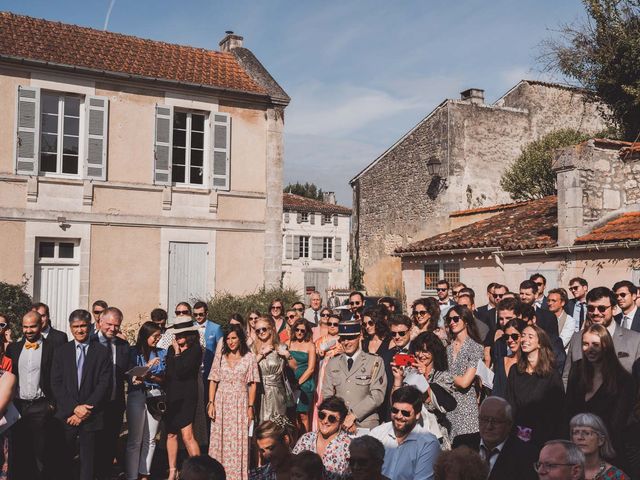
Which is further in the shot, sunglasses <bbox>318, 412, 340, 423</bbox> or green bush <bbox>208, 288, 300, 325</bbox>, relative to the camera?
green bush <bbox>208, 288, 300, 325</bbox>

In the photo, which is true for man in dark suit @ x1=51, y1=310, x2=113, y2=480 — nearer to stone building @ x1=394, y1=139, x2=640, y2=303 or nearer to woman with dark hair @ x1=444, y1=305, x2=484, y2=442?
woman with dark hair @ x1=444, y1=305, x2=484, y2=442

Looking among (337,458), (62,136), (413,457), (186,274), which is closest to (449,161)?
(186,274)

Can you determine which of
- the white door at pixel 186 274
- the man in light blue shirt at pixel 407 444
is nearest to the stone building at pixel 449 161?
the white door at pixel 186 274

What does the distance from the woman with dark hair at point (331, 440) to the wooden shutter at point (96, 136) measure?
1093 cm

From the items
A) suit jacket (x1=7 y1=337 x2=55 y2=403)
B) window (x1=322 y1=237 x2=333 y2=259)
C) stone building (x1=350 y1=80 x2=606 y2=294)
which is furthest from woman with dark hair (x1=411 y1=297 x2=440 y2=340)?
window (x1=322 y1=237 x2=333 y2=259)

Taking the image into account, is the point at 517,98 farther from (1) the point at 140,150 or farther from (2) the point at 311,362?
(2) the point at 311,362

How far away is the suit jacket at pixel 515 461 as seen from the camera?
4.08 m

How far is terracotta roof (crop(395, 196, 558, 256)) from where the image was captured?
1455 centimetres

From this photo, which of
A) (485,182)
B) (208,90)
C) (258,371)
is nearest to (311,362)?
(258,371)

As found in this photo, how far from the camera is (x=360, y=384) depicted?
5.80 metres

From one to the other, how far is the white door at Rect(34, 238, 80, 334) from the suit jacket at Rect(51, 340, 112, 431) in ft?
27.1

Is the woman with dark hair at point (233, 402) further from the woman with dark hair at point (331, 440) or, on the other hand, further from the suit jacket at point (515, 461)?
the suit jacket at point (515, 461)

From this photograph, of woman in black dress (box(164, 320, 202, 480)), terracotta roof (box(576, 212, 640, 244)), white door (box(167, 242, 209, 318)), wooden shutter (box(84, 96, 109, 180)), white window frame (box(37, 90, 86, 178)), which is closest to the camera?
woman in black dress (box(164, 320, 202, 480))

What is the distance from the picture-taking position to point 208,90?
612 inches
